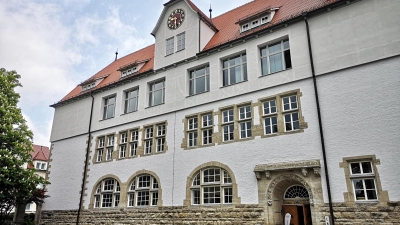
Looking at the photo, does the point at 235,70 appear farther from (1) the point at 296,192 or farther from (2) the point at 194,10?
(1) the point at 296,192

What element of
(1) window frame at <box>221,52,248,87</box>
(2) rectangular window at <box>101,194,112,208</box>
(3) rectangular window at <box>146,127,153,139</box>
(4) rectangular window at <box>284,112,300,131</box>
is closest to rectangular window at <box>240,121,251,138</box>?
(4) rectangular window at <box>284,112,300,131</box>

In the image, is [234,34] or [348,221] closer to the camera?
[348,221]

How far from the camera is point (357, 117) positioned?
12.6 meters

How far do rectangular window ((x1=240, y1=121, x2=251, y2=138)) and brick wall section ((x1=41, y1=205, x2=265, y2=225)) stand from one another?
3141 millimetres

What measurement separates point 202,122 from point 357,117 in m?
7.27

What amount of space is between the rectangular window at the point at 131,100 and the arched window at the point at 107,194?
4.50 m

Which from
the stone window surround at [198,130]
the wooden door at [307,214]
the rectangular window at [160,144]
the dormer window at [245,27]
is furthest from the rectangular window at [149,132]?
the wooden door at [307,214]

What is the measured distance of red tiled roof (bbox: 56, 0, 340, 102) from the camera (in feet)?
52.1

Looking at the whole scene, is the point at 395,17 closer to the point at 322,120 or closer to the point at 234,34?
the point at 322,120

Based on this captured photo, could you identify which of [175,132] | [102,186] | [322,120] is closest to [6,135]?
[102,186]

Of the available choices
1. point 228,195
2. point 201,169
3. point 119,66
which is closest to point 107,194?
point 201,169

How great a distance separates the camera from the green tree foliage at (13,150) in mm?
18906

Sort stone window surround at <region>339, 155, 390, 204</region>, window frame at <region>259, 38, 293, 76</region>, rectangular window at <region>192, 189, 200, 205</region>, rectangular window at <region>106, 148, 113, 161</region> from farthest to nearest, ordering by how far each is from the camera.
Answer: rectangular window at <region>106, 148, 113, 161</region>, rectangular window at <region>192, 189, 200, 205</region>, window frame at <region>259, 38, 293, 76</region>, stone window surround at <region>339, 155, 390, 204</region>

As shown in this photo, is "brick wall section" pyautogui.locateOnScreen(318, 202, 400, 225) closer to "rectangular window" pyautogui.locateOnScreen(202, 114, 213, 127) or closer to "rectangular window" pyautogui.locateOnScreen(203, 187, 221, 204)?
"rectangular window" pyautogui.locateOnScreen(203, 187, 221, 204)
